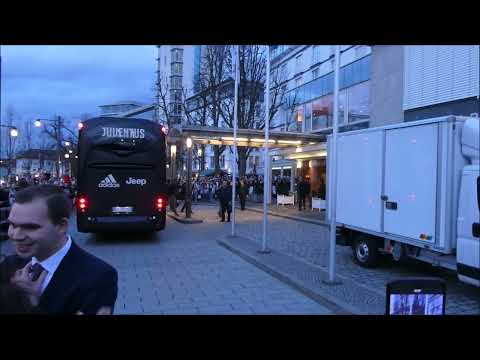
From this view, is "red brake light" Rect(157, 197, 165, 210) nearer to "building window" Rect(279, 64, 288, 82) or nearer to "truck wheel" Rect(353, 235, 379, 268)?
"truck wheel" Rect(353, 235, 379, 268)

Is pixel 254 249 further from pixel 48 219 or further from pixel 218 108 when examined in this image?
pixel 218 108

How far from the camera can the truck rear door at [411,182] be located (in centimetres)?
716

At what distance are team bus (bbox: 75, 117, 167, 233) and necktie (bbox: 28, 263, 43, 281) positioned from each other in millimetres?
10337

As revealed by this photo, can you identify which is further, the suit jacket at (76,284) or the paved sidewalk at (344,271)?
the paved sidewalk at (344,271)

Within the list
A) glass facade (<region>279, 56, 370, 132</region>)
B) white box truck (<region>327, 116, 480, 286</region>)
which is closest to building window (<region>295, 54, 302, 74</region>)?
glass facade (<region>279, 56, 370, 132</region>)

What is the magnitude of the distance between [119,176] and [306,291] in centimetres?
702

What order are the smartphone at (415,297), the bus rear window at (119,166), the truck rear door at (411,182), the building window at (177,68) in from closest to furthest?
the smartphone at (415,297)
the truck rear door at (411,182)
the bus rear window at (119,166)
the building window at (177,68)

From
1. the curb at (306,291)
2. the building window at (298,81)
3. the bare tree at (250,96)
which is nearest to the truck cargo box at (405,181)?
the curb at (306,291)

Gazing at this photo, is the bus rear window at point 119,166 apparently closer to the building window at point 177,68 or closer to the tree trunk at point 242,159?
the tree trunk at point 242,159

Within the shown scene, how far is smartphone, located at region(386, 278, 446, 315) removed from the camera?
3.16 m

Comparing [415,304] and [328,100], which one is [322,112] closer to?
[328,100]
